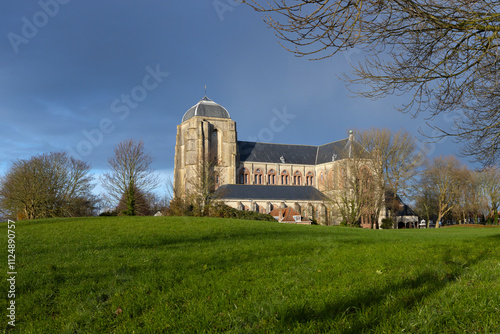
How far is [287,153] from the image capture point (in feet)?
240

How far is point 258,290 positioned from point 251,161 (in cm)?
6356

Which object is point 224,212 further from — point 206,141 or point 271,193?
point 206,141

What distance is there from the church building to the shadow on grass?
5029 cm

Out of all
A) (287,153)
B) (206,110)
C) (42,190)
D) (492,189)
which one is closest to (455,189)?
(492,189)

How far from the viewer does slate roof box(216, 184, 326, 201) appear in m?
55.2

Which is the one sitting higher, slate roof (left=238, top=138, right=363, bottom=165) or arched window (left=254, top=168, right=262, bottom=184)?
slate roof (left=238, top=138, right=363, bottom=165)

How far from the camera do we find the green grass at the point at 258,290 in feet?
13.2

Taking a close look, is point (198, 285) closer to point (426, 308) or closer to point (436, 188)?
point (426, 308)

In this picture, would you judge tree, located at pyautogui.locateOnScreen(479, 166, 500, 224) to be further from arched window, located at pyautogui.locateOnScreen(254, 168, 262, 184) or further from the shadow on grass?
the shadow on grass

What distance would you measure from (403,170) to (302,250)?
3937 centimetres

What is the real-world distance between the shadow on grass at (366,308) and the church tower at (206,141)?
5604cm

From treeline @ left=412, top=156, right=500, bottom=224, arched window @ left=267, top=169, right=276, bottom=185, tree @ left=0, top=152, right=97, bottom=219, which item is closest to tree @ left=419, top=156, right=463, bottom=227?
treeline @ left=412, top=156, right=500, bottom=224

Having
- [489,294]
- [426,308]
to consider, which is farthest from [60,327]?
[489,294]

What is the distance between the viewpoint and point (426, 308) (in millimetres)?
4062
